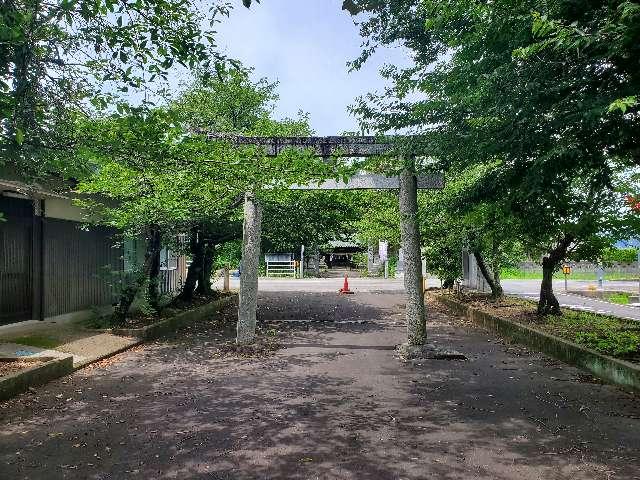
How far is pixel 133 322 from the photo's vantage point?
12.5 metres

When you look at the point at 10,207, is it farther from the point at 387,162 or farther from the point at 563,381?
the point at 563,381

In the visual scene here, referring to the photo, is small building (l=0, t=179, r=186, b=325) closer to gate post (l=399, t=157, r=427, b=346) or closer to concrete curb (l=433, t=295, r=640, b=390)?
gate post (l=399, t=157, r=427, b=346)

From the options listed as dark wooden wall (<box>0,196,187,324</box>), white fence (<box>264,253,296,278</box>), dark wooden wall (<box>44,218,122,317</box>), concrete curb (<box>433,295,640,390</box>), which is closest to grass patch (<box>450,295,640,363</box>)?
concrete curb (<box>433,295,640,390</box>)

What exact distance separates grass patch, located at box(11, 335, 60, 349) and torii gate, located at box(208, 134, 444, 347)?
3465mm

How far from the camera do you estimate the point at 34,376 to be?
7.32 metres

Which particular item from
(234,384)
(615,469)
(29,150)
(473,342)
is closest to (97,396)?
(234,384)

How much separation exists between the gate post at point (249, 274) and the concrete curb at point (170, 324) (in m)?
2.27

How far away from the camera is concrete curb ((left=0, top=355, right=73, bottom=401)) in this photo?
6.68 m

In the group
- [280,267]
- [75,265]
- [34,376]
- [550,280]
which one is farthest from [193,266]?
[280,267]

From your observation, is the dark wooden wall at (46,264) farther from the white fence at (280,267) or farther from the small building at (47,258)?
the white fence at (280,267)

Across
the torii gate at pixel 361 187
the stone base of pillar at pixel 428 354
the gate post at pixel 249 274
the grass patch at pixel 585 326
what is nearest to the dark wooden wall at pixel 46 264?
the gate post at pixel 249 274

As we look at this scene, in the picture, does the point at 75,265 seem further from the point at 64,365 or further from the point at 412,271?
the point at 412,271

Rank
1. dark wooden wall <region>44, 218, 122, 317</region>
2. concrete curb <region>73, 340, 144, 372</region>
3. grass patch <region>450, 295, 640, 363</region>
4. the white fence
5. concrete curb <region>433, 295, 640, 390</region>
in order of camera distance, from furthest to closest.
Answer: the white fence
dark wooden wall <region>44, 218, 122, 317</region>
grass patch <region>450, 295, 640, 363</region>
concrete curb <region>73, 340, 144, 372</region>
concrete curb <region>433, 295, 640, 390</region>

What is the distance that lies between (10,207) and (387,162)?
811 cm
